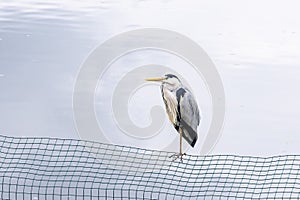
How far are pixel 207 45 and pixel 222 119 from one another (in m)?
1.59

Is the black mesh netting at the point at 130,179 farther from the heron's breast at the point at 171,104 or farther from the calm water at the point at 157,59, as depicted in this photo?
the calm water at the point at 157,59

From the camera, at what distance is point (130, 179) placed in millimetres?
3098

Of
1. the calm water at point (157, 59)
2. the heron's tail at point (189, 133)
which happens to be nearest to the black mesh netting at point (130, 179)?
the heron's tail at point (189, 133)

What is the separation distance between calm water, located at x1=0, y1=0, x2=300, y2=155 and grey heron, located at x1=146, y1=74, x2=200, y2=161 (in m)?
0.54

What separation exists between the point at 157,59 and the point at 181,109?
2.17 meters

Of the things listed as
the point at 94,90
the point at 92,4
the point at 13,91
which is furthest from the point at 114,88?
the point at 92,4

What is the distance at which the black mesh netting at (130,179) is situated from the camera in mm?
2986

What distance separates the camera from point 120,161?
317 centimetres

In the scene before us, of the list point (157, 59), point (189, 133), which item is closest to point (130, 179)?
point (189, 133)

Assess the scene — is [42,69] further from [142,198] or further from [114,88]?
[142,198]

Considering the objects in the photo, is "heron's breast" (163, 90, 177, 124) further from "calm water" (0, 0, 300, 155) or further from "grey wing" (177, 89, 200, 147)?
"calm water" (0, 0, 300, 155)

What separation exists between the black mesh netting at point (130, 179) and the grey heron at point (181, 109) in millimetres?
102

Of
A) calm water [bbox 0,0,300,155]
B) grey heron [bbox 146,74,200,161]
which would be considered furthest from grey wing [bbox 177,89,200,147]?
calm water [bbox 0,0,300,155]

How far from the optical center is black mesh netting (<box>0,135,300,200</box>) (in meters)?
2.99
